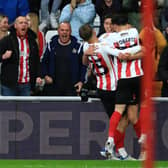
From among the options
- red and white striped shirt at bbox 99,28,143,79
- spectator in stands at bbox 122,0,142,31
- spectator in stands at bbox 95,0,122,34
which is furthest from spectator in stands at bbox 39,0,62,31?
red and white striped shirt at bbox 99,28,143,79

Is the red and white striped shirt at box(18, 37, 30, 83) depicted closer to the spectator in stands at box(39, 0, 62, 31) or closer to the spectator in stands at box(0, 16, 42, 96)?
the spectator in stands at box(0, 16, 42, 96)

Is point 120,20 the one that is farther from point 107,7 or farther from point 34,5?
point 34,5

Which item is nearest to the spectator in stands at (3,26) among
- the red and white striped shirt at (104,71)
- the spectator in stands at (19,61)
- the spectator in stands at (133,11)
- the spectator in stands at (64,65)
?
the spectator in stands at (19,61)

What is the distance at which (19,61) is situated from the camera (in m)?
14.4

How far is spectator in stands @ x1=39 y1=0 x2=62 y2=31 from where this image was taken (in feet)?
52.2

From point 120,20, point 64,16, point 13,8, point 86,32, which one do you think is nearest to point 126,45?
point 120,20

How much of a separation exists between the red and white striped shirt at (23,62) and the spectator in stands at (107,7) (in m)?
1.66

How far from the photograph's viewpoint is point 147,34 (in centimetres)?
495

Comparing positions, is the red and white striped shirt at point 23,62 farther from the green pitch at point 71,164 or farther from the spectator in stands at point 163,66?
the spectator in stands at point 163,66

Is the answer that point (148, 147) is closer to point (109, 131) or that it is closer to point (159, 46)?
point (109, 131)

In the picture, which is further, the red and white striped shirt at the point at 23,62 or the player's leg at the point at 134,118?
the red and white striped shirt at the point at 23,62

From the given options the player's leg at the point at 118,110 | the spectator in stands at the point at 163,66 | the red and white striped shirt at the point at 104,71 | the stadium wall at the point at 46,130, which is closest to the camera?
the player's leg at the point at 118,110

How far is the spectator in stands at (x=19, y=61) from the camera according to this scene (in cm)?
1423

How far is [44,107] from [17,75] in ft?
2.43
